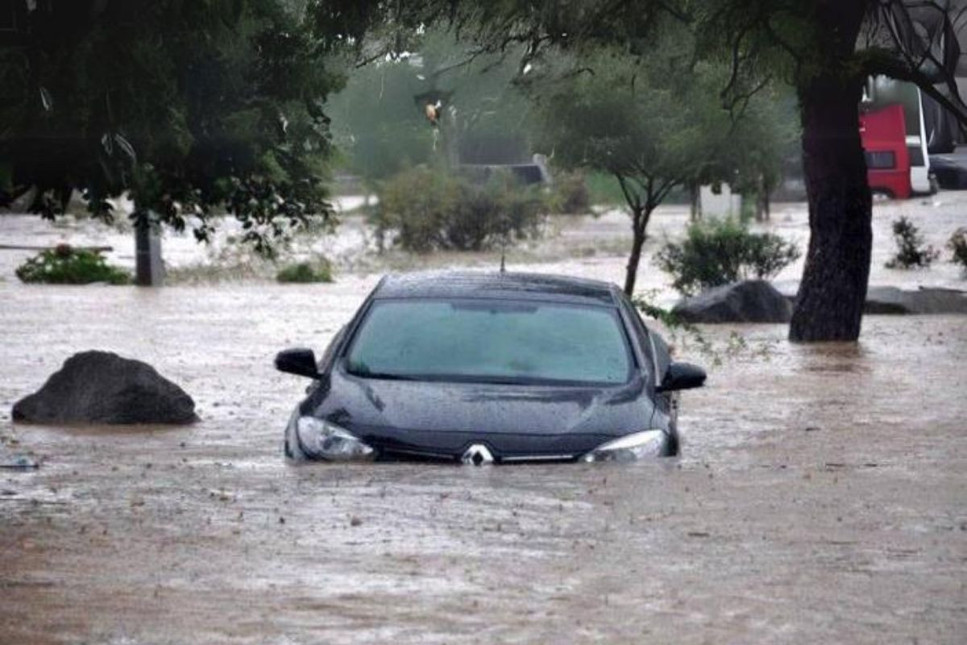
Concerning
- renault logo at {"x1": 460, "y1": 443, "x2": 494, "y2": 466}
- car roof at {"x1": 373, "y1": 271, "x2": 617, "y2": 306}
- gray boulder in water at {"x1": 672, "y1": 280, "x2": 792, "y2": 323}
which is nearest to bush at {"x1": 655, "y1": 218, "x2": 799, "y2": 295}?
gray boulder in water at {"x1": 672, "y1": 280, "x2": 792, "y2": 323}

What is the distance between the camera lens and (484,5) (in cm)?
1886

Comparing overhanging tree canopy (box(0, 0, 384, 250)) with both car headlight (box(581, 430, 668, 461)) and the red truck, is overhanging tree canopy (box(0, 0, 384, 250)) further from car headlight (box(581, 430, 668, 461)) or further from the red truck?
the red truck

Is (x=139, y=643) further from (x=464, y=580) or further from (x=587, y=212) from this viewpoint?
(x=587, y=212)

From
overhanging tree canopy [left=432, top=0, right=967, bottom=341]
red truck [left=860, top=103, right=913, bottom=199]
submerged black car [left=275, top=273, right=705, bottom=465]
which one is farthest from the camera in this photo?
red truck [left=860, top=103, right=913, bottom=199]

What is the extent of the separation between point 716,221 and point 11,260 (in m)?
14.2

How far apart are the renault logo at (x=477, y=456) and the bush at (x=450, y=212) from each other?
3770cm

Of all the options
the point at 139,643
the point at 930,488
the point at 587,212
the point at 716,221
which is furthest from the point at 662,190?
the point at 587,212

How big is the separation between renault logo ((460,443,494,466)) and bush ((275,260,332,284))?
27.5 m

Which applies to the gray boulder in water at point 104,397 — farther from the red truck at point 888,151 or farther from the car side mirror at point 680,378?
the red truck at point 888,151

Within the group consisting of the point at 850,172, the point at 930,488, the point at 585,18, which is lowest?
the point at 930,488

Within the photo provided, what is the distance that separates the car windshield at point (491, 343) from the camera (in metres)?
12.0

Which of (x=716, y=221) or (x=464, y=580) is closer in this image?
(x=464, y=580)

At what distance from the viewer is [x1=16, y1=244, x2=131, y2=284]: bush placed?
120 feet

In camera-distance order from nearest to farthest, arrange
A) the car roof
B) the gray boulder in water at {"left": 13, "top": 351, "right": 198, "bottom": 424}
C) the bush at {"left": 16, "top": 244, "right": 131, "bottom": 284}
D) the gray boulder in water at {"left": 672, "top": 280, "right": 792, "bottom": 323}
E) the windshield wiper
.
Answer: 1. the windshield wiper
2. the car roof
3. the gray boulder in water at {"left": 13, "top": 351, "right": 198, "bottom": 424}
4. the gray boulder in water at {"left": 672, "top": 280, "right": 792, "bottom": 323}
5. the bush at {"left": 16, "top": 244, "right": 131, "bottom": 284}
